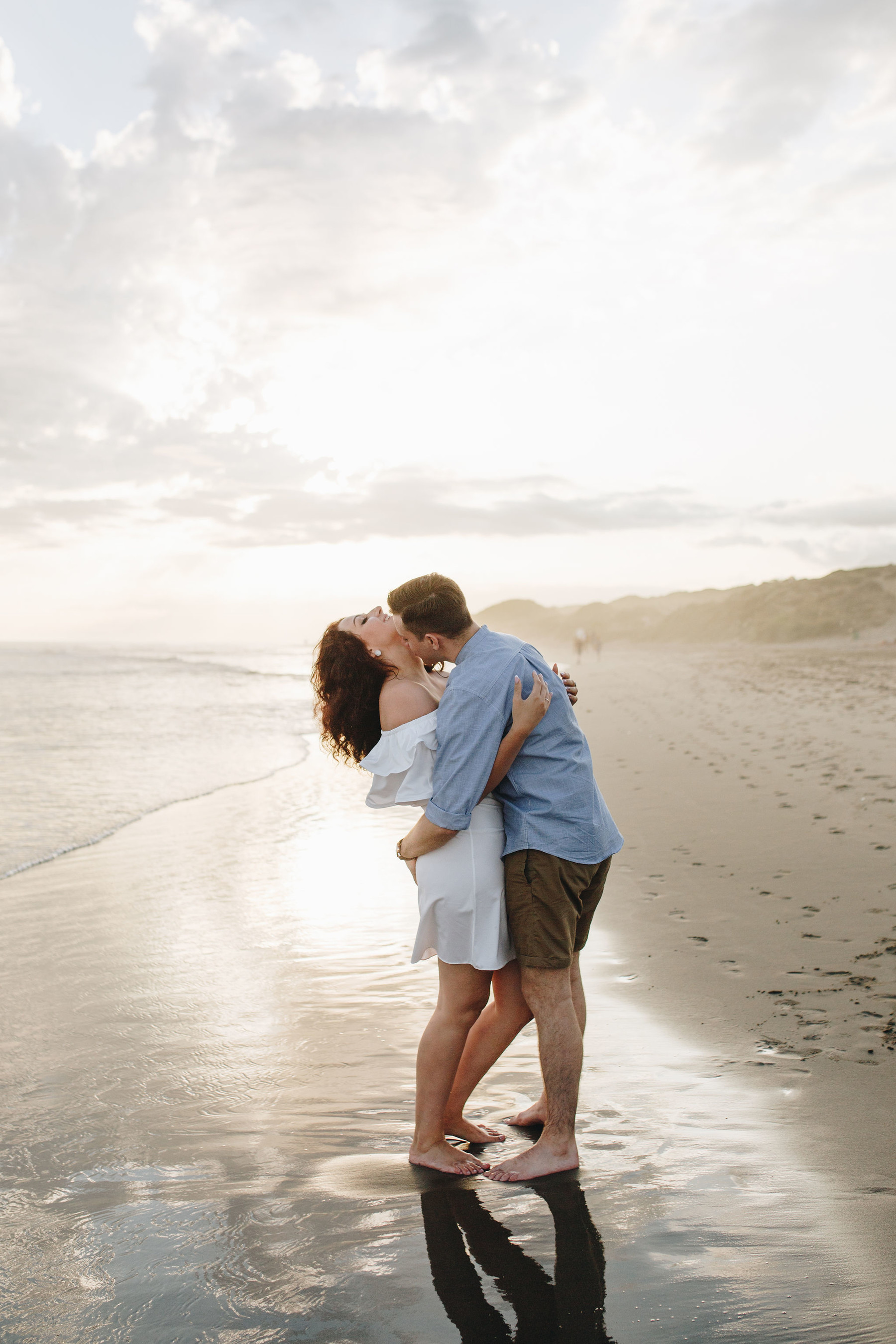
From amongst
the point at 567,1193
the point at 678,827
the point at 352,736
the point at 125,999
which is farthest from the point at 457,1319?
the point at 678,827

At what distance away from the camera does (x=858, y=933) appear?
4.84m

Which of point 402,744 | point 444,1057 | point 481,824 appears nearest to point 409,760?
point 402,744

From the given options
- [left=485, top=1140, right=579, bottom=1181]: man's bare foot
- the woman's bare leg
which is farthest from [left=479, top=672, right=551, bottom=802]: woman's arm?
[left=485, top=1140, right=579, bottom=1181]: man's bare foot

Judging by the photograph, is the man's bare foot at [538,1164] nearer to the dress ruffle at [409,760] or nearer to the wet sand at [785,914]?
the wet sand at [785,914]

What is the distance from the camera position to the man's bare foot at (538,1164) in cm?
283

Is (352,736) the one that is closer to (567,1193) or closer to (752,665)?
(567,1193)

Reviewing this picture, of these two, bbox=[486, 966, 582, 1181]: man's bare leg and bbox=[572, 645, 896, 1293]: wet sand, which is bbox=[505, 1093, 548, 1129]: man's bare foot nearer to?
bbox=[486, 966, 582, 1181]: man's bare leg

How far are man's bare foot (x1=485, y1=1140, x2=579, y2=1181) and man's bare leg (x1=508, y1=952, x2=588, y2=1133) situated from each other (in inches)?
7.0

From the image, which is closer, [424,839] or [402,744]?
[424,839]

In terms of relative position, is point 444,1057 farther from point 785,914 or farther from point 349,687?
point 785,914

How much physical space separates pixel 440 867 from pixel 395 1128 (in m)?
1.11

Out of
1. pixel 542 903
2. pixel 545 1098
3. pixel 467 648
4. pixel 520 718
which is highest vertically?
pixel 467 648

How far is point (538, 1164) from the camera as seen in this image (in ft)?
9.34

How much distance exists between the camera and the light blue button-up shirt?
271cm
